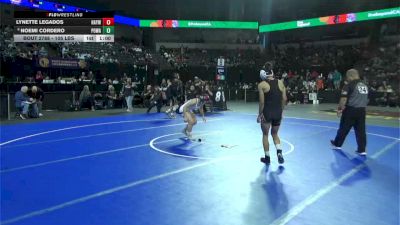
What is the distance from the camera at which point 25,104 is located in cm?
1487

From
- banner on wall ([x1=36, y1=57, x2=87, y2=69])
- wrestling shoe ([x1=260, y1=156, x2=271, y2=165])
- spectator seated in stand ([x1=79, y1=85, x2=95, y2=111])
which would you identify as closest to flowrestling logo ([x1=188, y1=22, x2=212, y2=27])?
banner on wall ([x1=36, y1=57, x2=87, y2=69])

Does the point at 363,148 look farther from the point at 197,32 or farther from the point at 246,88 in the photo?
the point at 197,32

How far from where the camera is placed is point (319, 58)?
32.0m

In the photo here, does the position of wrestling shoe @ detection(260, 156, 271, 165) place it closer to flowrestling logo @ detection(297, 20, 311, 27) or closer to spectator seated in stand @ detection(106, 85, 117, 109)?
spectator seated in stand @ detection(106, 85, 117, 109)

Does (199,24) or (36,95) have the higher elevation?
(199,24)

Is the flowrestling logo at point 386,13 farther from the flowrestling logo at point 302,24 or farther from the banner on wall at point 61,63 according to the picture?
the banner on wall at point 61,63

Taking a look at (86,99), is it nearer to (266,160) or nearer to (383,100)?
(266,160)
